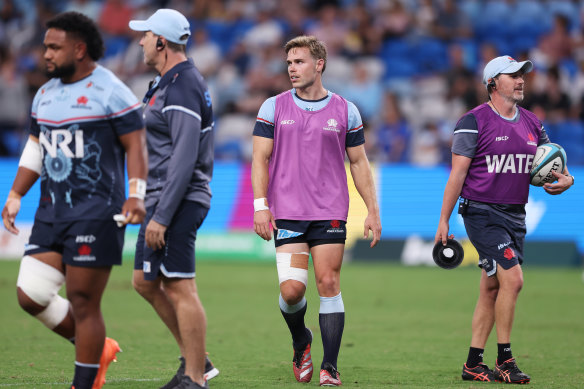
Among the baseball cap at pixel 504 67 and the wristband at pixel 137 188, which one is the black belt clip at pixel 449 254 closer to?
the baseball cap at pixel 504 67

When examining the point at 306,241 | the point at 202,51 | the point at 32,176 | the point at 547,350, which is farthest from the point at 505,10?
the point at 32,176

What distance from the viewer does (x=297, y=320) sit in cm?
749

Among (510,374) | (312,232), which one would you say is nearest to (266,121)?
(312,232)

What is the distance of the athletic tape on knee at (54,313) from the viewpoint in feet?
19.5

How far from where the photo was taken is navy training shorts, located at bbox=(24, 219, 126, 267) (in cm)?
564

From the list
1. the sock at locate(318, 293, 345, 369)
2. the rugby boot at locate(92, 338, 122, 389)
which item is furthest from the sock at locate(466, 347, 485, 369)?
the rugby boot at locate(92, 338, 122, 389)

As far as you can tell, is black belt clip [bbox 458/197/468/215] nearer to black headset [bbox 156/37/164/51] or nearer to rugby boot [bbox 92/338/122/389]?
black headset [bbox 156/37/164/51]

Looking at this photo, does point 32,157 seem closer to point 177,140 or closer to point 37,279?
point 37,279

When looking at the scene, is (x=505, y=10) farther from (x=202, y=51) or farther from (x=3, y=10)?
(x=3, y=10)

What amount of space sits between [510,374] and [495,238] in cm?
110

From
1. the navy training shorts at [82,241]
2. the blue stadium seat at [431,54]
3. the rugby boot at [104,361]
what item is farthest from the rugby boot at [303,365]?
the blue stadium seat at [431,54]

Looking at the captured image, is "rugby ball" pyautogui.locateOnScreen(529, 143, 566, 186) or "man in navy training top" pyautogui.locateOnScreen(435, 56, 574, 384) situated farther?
"rugby ball" pyautogui.locateOnScreen(529, 143, 566, 186)

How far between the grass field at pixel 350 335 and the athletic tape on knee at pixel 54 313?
84 centimetres

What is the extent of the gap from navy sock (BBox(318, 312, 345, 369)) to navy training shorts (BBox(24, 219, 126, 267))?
6.68 feet
